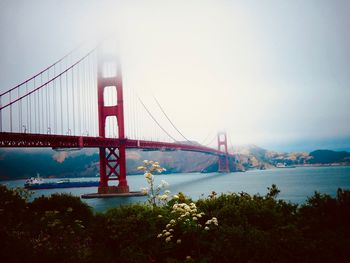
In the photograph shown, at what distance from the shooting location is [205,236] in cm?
853

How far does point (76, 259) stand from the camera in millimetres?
7281

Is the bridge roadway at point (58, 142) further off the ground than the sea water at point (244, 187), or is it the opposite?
the bridge roadway at point (58, 142)

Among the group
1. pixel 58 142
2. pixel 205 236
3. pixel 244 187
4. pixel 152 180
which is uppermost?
pixel 58 142

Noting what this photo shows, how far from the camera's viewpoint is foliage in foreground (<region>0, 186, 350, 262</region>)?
7113mm

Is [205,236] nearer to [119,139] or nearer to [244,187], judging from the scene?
[119,139]

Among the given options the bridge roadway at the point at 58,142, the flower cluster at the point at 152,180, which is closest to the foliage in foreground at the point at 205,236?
the flower cluster at the point at 152,180

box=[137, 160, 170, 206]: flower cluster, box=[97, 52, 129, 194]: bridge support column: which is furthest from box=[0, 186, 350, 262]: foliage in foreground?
box=[97, 52, 129, 194]: bridge support column

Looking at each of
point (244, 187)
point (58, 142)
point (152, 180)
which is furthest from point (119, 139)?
point (152, 180)

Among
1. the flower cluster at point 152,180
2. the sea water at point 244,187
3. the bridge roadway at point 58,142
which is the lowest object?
the sea water at point 244,187

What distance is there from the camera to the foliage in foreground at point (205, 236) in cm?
711

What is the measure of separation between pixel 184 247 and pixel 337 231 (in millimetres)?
3138

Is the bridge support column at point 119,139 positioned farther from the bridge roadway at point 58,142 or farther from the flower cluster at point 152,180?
the flower cluster at point 152,180

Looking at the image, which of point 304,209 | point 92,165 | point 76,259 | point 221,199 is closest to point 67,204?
point 221,199

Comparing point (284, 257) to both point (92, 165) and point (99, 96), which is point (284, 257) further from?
point (92, 165)
